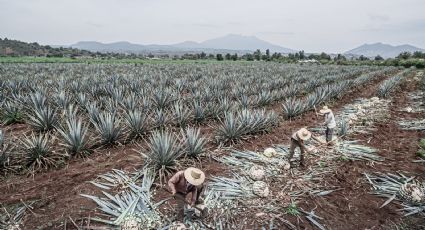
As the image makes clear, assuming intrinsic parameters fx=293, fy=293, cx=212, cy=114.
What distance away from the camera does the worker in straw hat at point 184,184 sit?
11.0 ft

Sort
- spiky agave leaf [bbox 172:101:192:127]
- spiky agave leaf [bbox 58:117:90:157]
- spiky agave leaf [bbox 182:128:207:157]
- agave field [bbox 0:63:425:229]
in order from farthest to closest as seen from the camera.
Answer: spiky agave leaf [bbox 172:101:192:127] → spiky agave leaf [bbox 58:117:90:157] → spiky agave leaf [bbox 182:128:207:157] → agave field [bbox 0:63:425:229]

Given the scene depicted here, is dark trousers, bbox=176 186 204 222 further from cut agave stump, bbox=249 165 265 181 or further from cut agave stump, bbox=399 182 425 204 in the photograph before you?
cut agave stump, bbox=399 182 425 204

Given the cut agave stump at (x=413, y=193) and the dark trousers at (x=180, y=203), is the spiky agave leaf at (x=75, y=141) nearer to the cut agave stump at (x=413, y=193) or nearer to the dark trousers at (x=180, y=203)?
the dark trousers at (x=180, y=203)

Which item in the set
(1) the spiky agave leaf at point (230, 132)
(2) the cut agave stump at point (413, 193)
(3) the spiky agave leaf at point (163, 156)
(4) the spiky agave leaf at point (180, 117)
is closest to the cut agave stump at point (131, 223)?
(3) the spiky agave leaf at point (163, 156)

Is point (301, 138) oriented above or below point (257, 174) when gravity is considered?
above

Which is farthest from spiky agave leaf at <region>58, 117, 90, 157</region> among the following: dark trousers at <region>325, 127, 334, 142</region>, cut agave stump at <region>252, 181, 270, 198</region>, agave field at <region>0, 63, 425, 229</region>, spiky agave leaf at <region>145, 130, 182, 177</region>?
dark trousers at <region>325, 127, 334, 142</region>

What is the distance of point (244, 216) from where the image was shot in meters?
3.87

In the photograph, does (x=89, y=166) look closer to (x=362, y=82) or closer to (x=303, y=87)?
(x=303, y=87)

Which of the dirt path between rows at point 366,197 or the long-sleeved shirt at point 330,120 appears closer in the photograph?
the dirt path between rows at point 366,197

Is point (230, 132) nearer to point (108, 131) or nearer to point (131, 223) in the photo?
point (108, 131)

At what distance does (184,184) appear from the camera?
3.53 m

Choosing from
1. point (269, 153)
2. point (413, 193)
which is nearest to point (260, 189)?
point (269, 153)

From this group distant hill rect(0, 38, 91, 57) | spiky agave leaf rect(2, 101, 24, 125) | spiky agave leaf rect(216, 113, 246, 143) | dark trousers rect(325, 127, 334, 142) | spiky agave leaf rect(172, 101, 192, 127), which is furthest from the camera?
distant hill rect(0, 38, 91, 57)

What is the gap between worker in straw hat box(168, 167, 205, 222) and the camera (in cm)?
335
